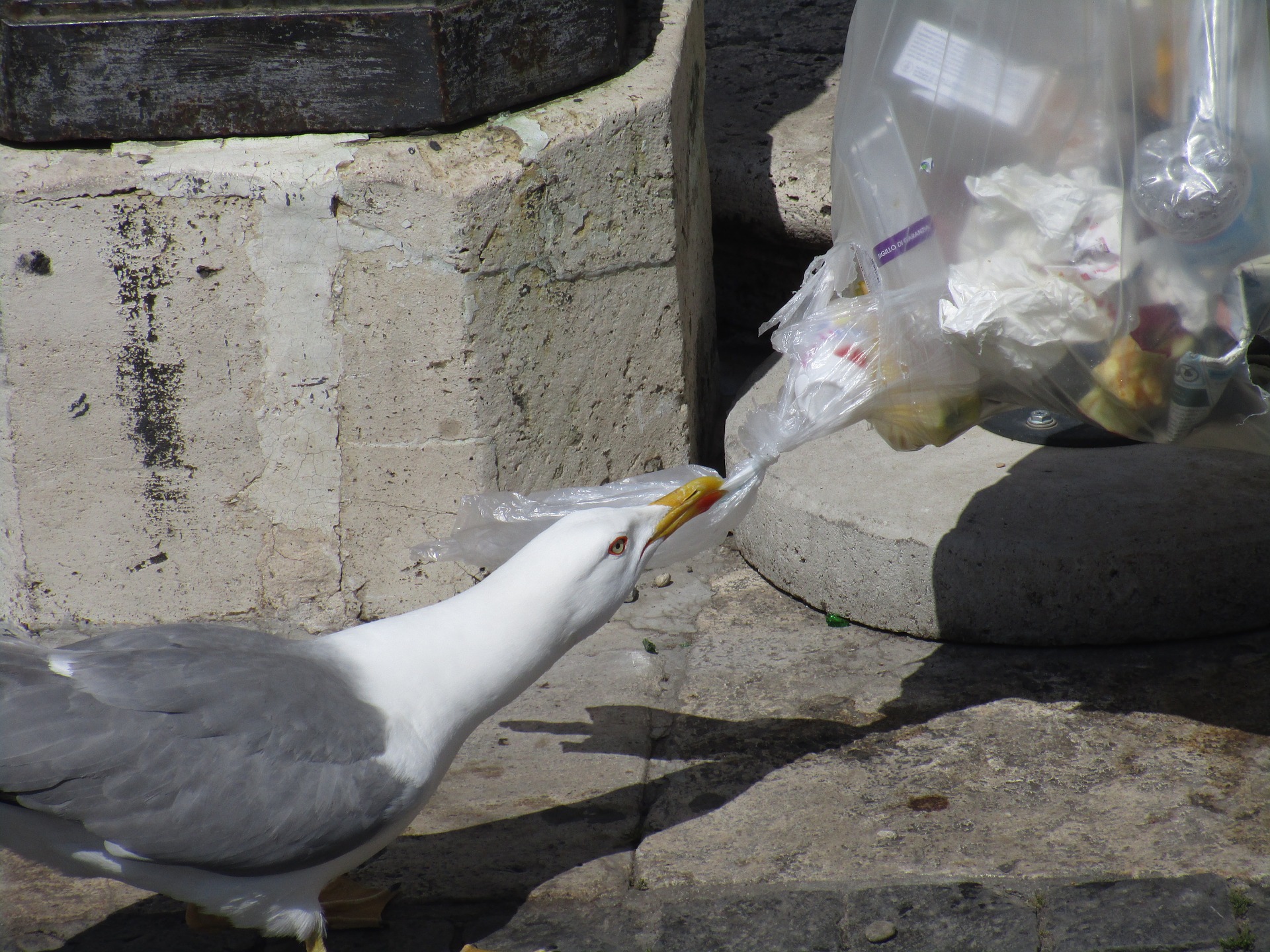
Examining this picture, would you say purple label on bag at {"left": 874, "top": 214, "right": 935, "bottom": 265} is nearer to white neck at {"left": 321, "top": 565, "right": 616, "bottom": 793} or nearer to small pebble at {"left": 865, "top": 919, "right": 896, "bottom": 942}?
white neck at {"left": 321, "top": 565, "right": 616, "bottom": 793}

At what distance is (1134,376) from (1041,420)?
4.41ft

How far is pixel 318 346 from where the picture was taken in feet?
9.55

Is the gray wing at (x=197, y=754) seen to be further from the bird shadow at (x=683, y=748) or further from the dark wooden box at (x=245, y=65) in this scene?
the dark wooden box at (x=245, y=65)

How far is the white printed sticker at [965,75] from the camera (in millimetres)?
1958

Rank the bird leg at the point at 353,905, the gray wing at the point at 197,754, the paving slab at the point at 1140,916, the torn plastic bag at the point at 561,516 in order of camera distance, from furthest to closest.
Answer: the torn plastic bag at the point at 561,516 < the bird leg at the point at 353,905 < the paving slab at the point at 1140,916 < the gray wing at the point at 197,754

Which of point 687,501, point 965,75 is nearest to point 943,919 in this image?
point 687,501

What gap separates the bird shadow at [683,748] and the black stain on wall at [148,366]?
1.11 metres

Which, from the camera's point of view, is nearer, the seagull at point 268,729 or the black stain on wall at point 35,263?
the seagull at point 268,729

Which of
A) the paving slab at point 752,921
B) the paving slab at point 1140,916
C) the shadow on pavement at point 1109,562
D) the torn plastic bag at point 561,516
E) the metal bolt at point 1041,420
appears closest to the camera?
the paving slab at point 1140,916

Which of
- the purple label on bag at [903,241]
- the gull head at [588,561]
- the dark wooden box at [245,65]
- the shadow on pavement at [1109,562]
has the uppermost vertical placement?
the dark wooden box at [245,65]

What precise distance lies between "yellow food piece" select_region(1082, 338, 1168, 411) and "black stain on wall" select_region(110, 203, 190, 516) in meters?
2.13

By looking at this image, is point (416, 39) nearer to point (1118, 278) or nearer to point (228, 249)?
point (228, 249)

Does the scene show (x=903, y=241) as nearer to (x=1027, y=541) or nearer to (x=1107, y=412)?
(x=1107, y=412)

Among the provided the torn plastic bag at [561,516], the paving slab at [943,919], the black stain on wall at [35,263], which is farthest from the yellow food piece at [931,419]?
the black stain on wall at [35,263]
